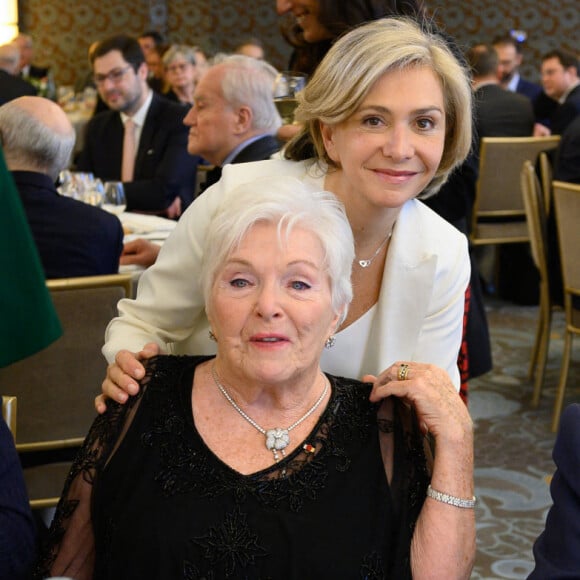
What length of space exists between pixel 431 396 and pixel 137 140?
4456 mm

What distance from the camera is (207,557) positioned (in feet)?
5.32

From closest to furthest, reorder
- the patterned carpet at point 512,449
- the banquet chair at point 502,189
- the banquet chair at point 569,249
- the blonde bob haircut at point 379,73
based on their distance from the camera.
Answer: the blonde bob haircut at point 379,73 → the patterned carpet at point 512,449 → the banquet chair at point 569,249 → the banquet chair at point 502,189

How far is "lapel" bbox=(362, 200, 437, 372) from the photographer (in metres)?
2.02

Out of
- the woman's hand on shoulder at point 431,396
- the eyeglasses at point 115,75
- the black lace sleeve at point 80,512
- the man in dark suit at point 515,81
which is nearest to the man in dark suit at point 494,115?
the man in dark suit at point 515,81

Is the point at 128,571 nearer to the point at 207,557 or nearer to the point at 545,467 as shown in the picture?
the point at 207,557

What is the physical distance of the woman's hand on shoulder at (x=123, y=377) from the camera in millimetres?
1775

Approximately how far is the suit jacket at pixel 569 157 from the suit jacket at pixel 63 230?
2627 mm

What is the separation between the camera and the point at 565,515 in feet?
4.48

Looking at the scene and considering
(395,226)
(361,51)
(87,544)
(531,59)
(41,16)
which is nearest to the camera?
(87,544)

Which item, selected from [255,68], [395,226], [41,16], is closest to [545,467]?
[255,68]

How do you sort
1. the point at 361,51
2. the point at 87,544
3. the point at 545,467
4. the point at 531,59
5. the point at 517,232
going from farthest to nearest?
the point at 531,59, the point at 517,232, the point at 545,467, the point at 361,51, the point at 87,544

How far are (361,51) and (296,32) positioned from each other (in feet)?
3.97

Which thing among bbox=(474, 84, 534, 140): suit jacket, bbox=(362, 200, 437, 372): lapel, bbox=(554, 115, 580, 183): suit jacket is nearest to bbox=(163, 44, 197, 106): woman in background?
bbox=(474, 84, 534, 140): suit jacket

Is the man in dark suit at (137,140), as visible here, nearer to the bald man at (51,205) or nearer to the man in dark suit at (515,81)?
the bald man at (51,205)
